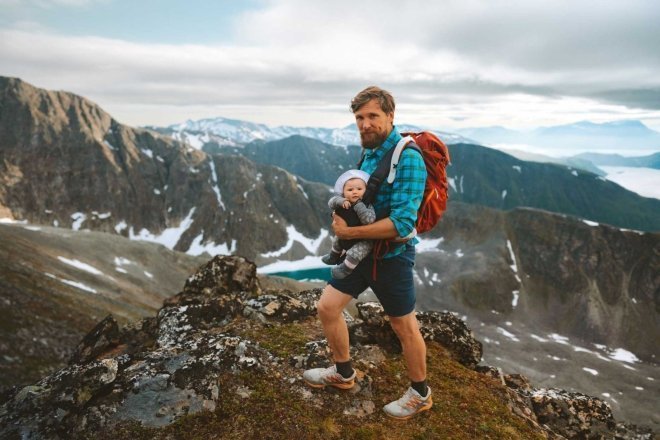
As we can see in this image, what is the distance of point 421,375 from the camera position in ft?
23.0

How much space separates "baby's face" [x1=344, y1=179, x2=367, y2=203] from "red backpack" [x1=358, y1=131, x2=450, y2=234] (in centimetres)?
9

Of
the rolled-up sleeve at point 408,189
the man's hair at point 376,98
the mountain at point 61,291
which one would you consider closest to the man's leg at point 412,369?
the rolled-up sleeve at point 408,189

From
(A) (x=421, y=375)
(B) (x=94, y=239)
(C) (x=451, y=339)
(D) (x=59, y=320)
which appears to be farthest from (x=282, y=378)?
(B) (x=94, y=239)

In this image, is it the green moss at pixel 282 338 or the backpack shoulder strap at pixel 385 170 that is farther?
the green moss at pixel 282 338

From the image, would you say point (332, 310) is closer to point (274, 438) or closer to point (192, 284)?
point (274, 438)

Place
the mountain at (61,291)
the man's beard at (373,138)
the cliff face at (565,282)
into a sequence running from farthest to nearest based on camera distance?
the cliff face at (565,282), the mountain at (61,291), the man's beard at (373,138)

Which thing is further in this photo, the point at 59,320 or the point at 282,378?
the point at 59,320

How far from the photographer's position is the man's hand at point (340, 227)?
601 cm

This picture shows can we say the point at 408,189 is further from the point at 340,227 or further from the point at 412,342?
the point at 412,342

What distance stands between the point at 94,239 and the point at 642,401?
15321cm

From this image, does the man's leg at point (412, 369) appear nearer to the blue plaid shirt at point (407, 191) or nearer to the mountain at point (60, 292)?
the blue plaid shirt at point (407, 191)

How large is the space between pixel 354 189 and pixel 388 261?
53.9 inches

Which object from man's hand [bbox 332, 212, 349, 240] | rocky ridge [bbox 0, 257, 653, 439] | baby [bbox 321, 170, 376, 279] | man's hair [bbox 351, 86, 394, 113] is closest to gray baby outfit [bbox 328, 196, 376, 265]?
baby [bbox 321, 170, 376, 279]

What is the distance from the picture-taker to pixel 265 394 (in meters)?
7.38
